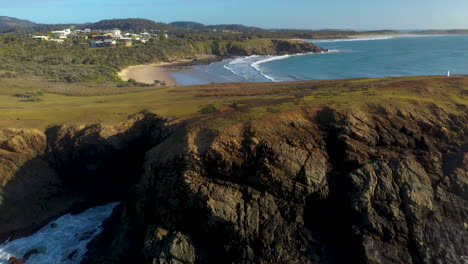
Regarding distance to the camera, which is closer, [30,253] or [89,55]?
[30,253]

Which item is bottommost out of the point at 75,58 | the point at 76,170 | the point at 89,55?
the point at 76,170

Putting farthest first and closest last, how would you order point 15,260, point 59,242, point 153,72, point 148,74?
1. point 153,72
2. point 148,74
3. point 59,242
4. point 15,260

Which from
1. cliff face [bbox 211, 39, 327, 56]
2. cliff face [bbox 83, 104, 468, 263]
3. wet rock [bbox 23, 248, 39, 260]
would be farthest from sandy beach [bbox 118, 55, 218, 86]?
cliff face [bbox 83, 104, 468, 263]

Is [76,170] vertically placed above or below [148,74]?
below

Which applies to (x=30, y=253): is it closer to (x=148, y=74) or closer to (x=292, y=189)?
(x=292, y=189)

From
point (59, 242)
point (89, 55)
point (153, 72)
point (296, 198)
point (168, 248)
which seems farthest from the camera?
point (89, 55)

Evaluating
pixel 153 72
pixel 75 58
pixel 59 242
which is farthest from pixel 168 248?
pixel 75 58
